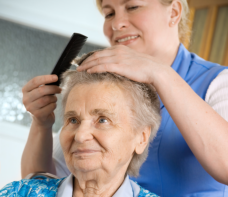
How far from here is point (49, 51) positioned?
2.86 meters

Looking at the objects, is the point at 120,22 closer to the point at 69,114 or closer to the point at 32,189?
the point at 69,114

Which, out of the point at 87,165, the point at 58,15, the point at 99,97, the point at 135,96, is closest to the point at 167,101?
the point at 135,96

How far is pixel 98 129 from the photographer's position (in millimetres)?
995

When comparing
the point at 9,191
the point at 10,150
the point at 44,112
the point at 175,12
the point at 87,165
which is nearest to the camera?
the point at 87,165

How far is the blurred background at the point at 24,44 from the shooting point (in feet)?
9.07

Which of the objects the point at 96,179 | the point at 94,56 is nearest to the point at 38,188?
the point at 96,179

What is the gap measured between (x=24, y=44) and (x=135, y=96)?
6.79 feet

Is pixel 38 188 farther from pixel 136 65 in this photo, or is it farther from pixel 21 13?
pixel 21 13

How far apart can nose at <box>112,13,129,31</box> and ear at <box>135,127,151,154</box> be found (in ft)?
1.76

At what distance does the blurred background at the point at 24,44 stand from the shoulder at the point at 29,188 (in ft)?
5.64

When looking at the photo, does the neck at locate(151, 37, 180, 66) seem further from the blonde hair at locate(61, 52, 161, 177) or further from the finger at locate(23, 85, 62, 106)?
the finger at locate(23, 85, 62, 106)

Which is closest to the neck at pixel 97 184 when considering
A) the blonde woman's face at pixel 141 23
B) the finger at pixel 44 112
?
the finger at pixel 44 112

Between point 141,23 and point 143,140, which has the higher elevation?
point 141,23

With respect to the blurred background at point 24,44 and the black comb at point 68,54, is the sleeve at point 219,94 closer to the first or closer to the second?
the black comb at point 68,54
